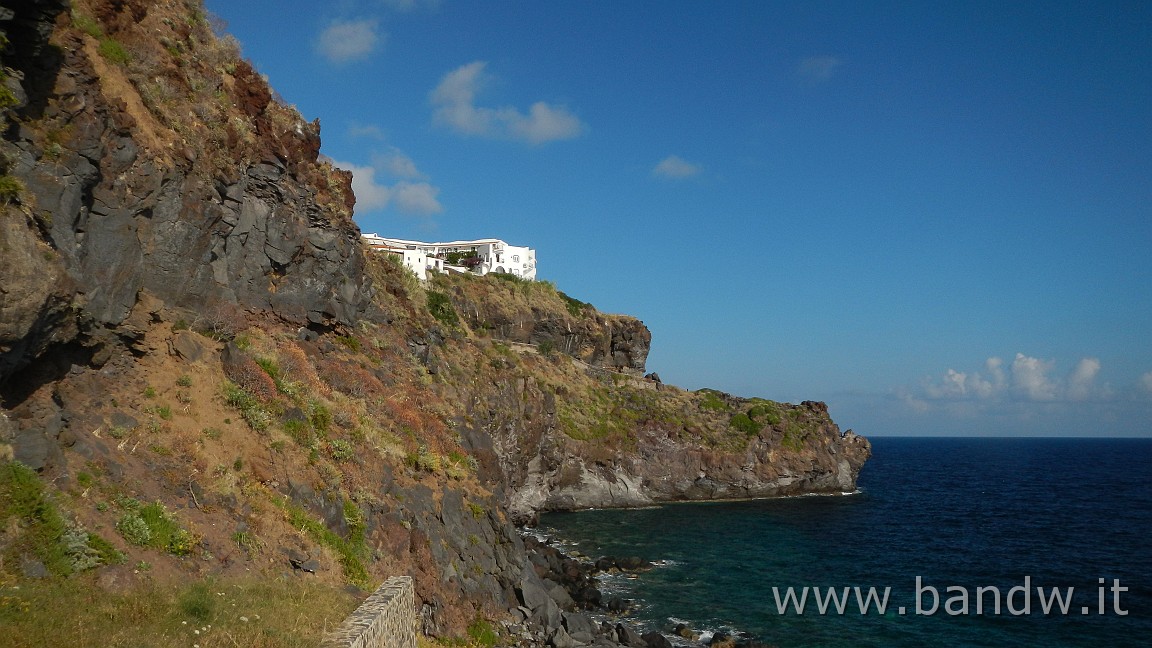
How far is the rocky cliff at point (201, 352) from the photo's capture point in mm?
13930

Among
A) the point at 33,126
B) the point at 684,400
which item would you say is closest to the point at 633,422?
the point at 684,400

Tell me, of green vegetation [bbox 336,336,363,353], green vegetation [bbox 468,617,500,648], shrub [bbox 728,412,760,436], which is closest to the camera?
green vegetation [bbox 468,617,500,648]

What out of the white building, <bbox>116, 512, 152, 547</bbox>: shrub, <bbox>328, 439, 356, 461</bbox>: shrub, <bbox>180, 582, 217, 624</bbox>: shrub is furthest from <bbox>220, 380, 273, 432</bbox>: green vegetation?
the white building

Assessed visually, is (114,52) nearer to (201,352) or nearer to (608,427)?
(201,352)

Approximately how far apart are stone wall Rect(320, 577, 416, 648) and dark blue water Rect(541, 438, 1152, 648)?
1759 centimetres

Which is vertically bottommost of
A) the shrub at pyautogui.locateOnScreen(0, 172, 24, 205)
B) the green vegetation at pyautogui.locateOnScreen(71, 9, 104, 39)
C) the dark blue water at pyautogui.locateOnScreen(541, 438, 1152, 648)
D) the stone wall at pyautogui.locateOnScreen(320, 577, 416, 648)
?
the dark blue water at pyautogui.locateOnScreen(541, 438, 1152, 648)

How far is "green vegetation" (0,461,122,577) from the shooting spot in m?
11.3

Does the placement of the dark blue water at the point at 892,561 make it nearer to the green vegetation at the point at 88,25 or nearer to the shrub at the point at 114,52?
the shrub at the point at 114,52

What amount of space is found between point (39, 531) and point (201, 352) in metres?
10.2

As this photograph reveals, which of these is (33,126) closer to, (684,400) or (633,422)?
(633,422)

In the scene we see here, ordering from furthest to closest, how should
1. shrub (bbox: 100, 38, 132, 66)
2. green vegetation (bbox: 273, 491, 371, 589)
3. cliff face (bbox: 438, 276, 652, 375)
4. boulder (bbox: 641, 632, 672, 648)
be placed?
1. cliff face (bbox: 438, 276, 652, 375)
2. boulder (bbox: 641, 632, 672, 648)
3. shrub (bbox: 100, 38, 132, 66)
4. green vegetation (bbox: 273, 491, 371, 589)

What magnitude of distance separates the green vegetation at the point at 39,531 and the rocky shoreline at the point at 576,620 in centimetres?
1531

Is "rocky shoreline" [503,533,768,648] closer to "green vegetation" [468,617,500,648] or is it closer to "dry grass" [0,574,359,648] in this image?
"green vegetation" [468,617,500,648]

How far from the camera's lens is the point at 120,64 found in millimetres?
21984
